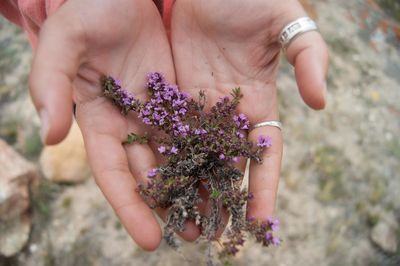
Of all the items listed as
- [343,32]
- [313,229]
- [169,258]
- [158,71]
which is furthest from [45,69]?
[343,32]

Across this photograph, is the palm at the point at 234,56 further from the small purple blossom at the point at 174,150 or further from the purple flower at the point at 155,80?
the small purple blossom at the point at 174,150

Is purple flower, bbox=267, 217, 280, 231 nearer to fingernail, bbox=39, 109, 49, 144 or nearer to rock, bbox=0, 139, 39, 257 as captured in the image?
fingernail, bbox=39, 109, 49, 144

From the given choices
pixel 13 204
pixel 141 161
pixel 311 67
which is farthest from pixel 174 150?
pixel 13 204

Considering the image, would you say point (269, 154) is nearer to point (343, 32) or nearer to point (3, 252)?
point (3, 252)

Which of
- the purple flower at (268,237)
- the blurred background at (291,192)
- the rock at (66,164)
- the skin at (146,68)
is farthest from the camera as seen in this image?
the rock at (66,164)

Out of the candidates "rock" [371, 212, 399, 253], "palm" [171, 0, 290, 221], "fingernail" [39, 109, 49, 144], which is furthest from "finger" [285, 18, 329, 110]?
"rock" [371, 212, 399, 253]

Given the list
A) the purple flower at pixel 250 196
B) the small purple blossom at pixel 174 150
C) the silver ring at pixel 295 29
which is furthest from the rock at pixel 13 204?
the silver ring at pixel 295 29
